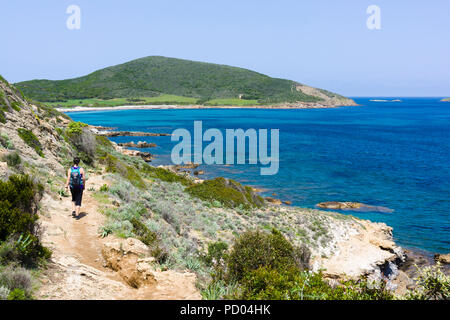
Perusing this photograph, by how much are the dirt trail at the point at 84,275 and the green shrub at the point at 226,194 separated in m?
14.4

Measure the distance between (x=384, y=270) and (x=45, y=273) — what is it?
56.9 feet

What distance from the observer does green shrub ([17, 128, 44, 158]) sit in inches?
635

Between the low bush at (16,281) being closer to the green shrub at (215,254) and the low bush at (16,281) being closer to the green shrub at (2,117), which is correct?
the green shrub at (215,254)

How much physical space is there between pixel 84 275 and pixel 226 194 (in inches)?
719

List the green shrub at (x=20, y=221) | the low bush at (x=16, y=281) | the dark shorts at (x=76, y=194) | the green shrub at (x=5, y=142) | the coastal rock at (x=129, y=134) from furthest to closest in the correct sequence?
the coastal rock at (x=129, y=134) → the green shrub at (x=5, y=142) → the dark shorts at (x=76, y=194) → the green shrub at (x=20, y=221) → the low bush at (x=16, y=281)

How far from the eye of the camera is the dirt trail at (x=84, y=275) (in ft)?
19.4

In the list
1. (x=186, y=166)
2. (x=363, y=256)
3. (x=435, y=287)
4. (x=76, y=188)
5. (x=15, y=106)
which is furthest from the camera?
(x=186, y=166)

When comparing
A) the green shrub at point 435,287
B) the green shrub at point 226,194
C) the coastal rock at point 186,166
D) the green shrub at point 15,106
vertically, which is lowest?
the coastal rock at point 186,166

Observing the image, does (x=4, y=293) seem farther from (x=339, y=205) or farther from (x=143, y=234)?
(x=339, y=205)

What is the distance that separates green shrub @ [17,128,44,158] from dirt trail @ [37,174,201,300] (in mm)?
8505

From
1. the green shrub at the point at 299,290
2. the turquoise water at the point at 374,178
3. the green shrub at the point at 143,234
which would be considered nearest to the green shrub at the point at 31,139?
the green shrub at the point at 143,234

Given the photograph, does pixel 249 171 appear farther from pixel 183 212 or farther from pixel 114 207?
pixel 114 207

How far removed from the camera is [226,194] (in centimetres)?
2456

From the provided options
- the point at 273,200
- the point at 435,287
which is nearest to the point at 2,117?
the point at 435,287
